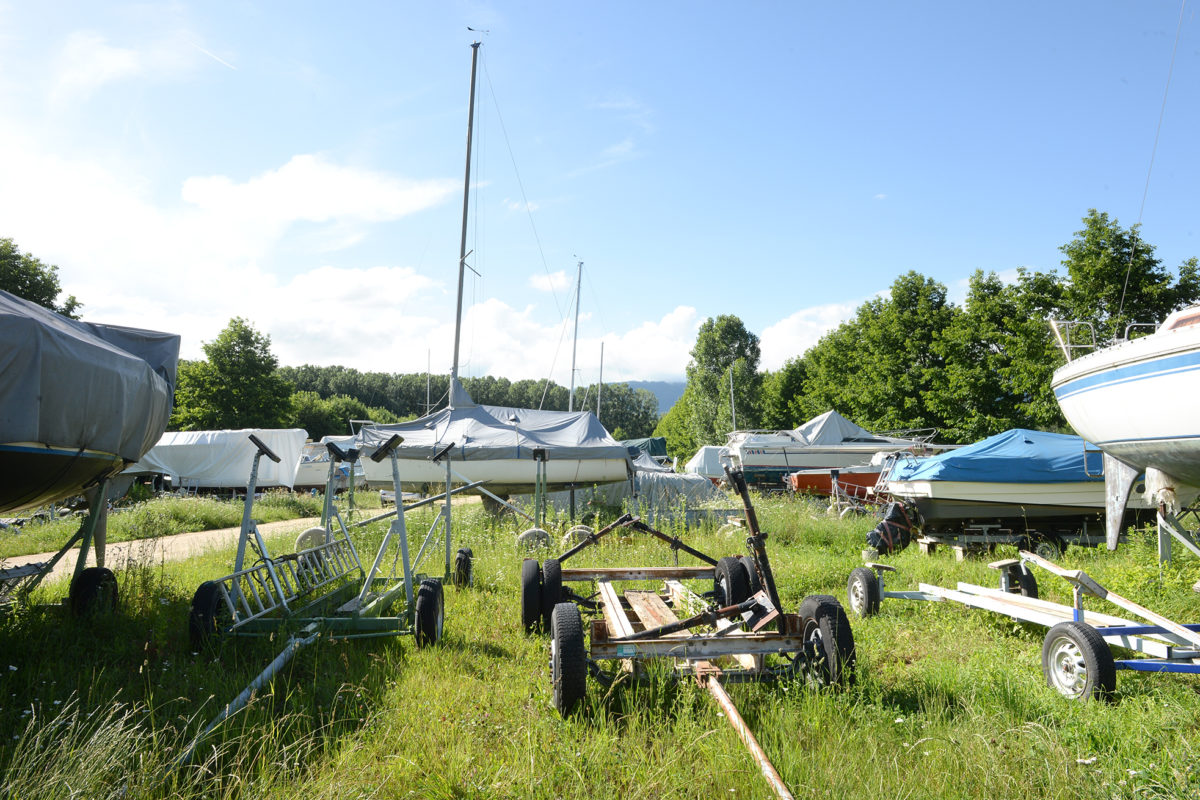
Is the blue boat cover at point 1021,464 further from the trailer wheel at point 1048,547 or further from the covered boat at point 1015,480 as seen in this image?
the trailer wheel at point 1048,547

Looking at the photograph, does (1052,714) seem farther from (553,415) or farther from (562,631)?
(553,415)

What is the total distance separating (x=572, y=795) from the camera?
10.7 ft

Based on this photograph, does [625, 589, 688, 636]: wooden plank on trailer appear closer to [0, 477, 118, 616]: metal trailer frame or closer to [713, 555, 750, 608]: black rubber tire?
[713, 555, 750, 608]: black rubber tire

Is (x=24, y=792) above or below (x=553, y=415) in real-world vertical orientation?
below

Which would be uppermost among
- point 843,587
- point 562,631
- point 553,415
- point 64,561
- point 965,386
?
point 965,386

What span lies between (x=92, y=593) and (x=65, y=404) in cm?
190

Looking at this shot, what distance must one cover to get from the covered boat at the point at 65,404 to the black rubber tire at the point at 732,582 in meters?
5.47

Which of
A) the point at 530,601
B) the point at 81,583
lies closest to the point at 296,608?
the point at 81,583

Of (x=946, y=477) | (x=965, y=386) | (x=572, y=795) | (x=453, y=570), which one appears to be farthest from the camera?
(x=965, y=386)

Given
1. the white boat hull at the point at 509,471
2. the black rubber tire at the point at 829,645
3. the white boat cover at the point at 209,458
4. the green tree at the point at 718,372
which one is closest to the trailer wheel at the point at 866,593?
the black rubber tire at the point at 829,645

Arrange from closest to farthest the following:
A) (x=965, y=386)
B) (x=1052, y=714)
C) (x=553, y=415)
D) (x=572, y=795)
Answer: (x=572, y=795) → (x=1052, y=714) → (x=553, y=415) → (x=965, y=386)

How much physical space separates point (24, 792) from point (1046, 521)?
1277 centimetres

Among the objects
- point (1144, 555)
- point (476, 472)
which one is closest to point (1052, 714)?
point (1144, 555)

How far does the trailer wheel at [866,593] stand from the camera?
6.81 metres
